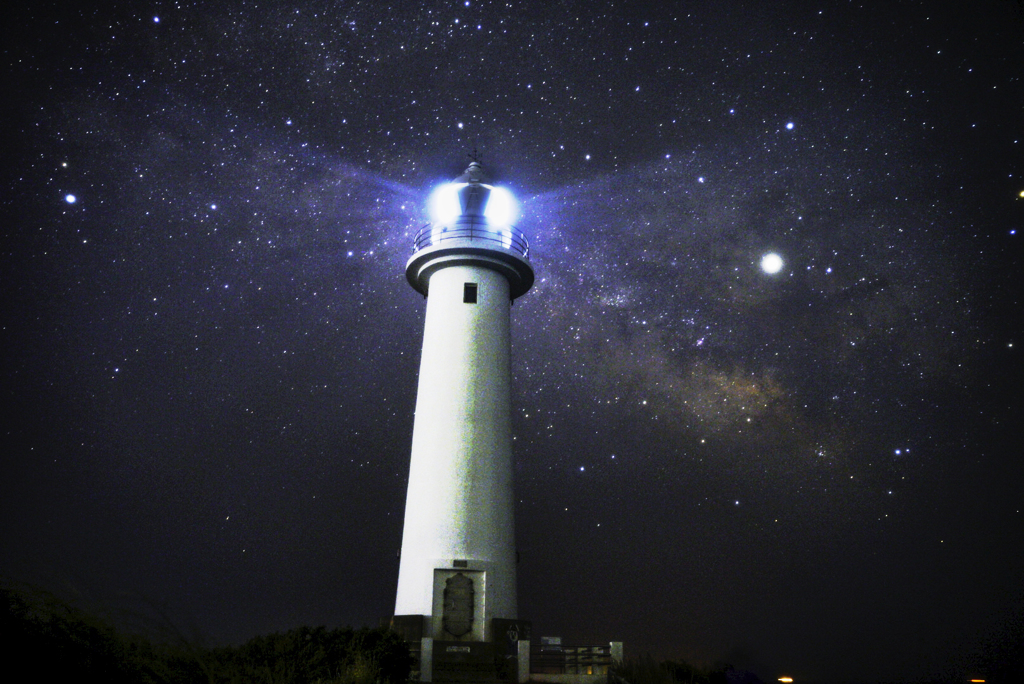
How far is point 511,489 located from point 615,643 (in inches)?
182

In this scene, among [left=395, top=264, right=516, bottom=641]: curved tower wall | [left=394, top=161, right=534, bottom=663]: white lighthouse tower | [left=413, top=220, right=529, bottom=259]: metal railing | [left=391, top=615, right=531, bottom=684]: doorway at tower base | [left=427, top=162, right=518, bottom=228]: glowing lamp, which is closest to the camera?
[left=391, top=615, right=531, bottom=684]: doorway at tower base

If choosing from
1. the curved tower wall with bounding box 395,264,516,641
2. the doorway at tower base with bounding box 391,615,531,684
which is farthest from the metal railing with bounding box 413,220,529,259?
the doorway at tower base with bounding box 391,615,531,684

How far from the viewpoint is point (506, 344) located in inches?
811

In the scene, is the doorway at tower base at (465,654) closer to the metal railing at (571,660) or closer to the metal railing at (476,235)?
the metal railing at (571,660)

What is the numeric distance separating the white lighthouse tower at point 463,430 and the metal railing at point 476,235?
0.14 ft

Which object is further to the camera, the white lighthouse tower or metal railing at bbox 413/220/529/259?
metal railing at bbox 413/220/529/259

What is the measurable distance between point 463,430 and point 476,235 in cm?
581

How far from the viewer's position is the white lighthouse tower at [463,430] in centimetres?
1712

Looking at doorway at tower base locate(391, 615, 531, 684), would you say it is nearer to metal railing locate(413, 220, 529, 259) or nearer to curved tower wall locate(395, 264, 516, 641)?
curved tower wall locate(395, 264, 516, 641)

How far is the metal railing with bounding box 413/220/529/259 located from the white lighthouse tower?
0.04m

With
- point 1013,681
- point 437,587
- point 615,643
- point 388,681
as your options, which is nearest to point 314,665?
point 388,681

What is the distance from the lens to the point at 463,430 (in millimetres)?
18812

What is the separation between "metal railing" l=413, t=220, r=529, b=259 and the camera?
2078 centimetres

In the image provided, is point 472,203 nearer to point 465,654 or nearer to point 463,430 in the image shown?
point 463,430
